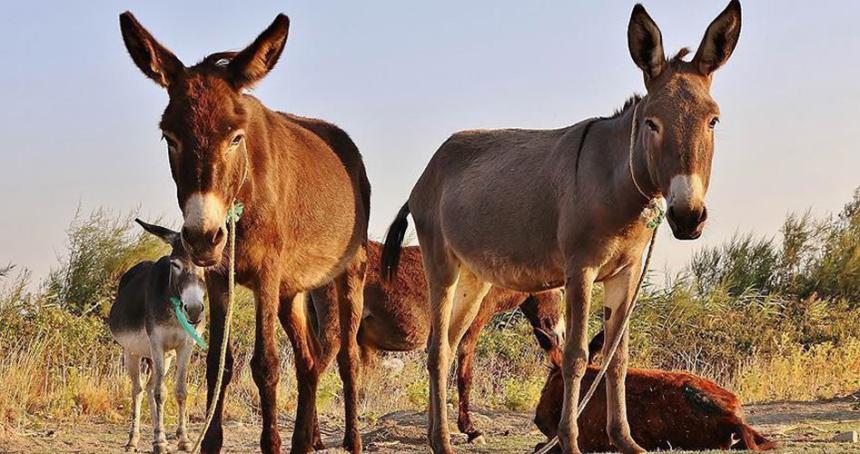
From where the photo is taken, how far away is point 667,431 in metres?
7.39

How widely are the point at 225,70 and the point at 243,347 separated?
10.3m

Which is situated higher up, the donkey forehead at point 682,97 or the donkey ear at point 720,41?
the donkey ear at point 720,41

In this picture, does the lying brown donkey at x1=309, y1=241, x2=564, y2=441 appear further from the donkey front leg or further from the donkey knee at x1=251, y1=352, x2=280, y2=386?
the donkey knee at x1=251, y1=352, x2=280, y2=386

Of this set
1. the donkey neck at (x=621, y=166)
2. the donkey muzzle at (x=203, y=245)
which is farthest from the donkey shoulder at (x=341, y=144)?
the donkey muzzle at (x=203, y=245)

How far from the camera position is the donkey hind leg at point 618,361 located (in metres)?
6.53

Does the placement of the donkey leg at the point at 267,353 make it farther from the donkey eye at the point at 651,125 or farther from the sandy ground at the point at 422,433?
the donkey eye at the point at 651,125

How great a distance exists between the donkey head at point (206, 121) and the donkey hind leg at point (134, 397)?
16.0 ft

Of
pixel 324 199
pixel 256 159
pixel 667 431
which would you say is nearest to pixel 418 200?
pixel 324 199

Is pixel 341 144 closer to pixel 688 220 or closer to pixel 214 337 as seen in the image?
pixel 214 337

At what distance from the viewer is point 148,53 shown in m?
6.32

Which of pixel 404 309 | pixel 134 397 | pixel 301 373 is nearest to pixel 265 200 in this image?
pixel 301 373

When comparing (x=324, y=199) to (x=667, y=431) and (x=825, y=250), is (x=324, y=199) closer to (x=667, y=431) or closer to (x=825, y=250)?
(x=667, y=431)

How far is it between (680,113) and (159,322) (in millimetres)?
6242

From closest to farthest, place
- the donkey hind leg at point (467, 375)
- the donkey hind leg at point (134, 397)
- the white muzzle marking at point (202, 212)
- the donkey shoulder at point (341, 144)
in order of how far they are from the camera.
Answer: the white muzzle marking at point (202, 212), the donkey shoulder at point (341, 144), the donkey hind leg at point (134, 397), the donkey hind leg at point (467, 375)
